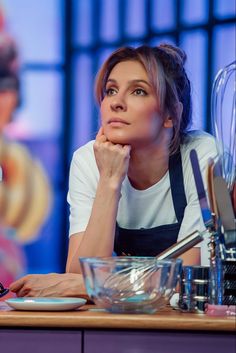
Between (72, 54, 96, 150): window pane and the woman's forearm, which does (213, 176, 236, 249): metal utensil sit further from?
(72, 54, 96, 150): window pane

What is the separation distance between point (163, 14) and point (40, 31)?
44 centimetres

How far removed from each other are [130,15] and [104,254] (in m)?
1.27

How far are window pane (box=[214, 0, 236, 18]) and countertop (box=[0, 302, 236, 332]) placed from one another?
5.79 ft

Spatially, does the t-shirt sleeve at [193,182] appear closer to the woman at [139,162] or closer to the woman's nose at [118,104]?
the woman at [139,162]

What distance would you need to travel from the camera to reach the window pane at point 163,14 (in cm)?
273

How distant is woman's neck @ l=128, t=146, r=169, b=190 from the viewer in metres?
1.88

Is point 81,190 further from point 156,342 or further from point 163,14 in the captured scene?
point 163,14

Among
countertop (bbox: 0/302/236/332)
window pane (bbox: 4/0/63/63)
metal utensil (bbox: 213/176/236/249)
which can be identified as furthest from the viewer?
window pane (bbox: 4/0/63/63)

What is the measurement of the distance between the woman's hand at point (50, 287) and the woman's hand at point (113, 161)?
0.50m

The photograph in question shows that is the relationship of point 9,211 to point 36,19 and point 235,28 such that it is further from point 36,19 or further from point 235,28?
point 235,28

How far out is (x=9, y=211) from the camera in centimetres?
274

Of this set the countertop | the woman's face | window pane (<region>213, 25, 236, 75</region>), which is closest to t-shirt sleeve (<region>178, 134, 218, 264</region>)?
the woman's face

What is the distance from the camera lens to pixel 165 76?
185cm

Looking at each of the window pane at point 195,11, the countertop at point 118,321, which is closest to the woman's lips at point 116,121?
the countertop at point 118,321
